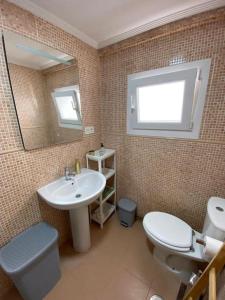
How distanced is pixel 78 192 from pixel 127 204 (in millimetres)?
728

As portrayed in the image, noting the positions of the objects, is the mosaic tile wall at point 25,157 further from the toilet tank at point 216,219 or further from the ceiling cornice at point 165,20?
the toilet tank at point 216,219

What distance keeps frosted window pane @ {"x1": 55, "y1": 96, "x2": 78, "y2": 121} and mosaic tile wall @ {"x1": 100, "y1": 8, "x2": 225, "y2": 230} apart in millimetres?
445

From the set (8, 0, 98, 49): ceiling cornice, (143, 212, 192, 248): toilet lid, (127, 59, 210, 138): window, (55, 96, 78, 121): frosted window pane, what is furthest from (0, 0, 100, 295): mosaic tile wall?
(143, 212, 192, 248): toilet lid

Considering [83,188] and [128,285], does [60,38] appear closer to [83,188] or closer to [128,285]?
[83,188]

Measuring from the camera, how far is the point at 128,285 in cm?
118

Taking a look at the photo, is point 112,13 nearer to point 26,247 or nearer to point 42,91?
point 42,91

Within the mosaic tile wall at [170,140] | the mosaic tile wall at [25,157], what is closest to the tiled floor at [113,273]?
the mosaic tile wall at [25,157]

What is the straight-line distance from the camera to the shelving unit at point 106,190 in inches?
65.2

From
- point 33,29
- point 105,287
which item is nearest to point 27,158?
point 33,29

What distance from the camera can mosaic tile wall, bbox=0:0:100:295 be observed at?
959 millimetres

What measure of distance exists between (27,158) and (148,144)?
1.17m

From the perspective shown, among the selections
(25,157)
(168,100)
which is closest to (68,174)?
(25,157)

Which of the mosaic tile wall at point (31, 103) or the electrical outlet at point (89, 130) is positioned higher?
the mosaic tile wall at point (31, 103)

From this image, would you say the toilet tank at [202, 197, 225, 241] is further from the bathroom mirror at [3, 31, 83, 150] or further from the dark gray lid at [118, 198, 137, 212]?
the bathroom mirror at [3, 31, 83, 150]
